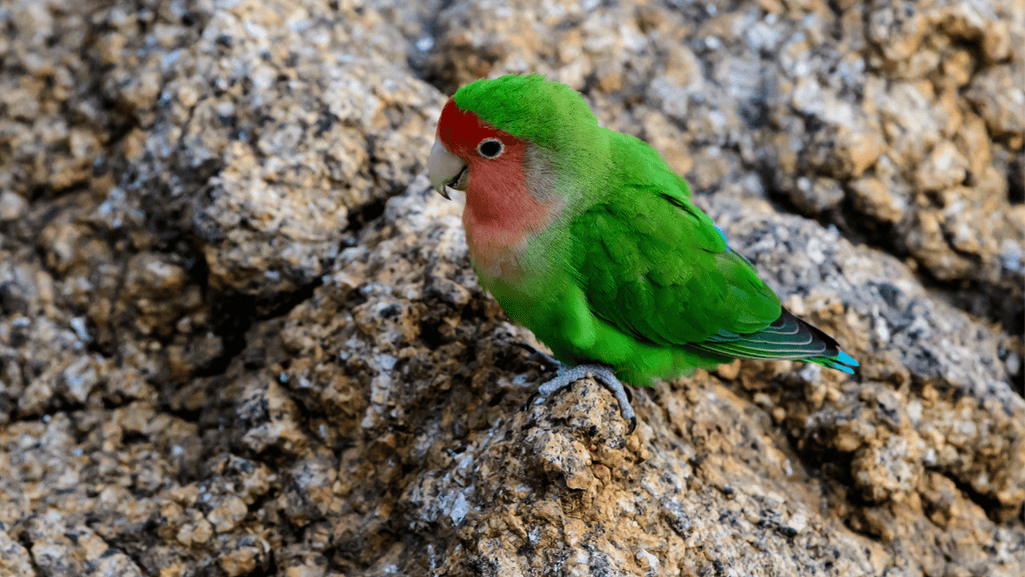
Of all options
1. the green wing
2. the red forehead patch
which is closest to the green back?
the green wing

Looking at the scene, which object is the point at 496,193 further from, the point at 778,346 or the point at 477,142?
the point at 778,346

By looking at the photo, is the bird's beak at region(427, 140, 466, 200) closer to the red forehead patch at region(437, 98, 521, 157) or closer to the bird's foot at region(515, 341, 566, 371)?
the red forehead patch at region(437, 98, 521, 157)

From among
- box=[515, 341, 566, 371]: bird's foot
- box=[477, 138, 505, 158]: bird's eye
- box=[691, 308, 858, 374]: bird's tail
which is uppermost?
box=[477, 138, 505, 158]: bird's eye

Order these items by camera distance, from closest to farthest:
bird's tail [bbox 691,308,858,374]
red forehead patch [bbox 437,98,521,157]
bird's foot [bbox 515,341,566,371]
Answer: red forehead patch [bbox 437,98,521,157] < bird's tail [bbox 691,308,858,374] < bird's foot [bbox 515,341,566,371]

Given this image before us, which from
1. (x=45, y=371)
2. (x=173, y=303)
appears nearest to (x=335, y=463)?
(x=173, y=303)

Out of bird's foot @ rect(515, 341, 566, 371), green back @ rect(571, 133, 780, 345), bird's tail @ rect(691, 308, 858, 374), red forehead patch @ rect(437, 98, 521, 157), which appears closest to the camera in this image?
red forehead patch @ rect(437, 98, 521, 157)

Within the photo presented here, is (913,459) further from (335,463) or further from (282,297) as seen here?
(282,297)

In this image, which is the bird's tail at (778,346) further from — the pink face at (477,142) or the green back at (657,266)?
the pink face at (477,142)

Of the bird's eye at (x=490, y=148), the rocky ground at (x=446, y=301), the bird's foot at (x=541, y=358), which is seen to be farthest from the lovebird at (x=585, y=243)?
the rocky ground at (x=446, y=301)

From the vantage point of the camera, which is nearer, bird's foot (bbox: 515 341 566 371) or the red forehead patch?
the red forehead patch
